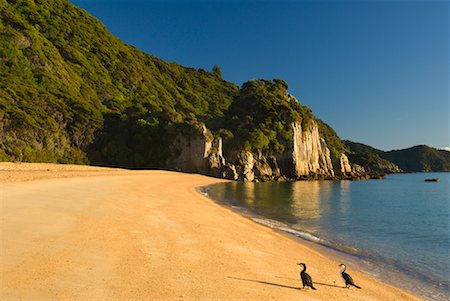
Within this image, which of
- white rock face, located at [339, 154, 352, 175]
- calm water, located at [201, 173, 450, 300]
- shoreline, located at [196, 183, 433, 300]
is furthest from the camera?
white rock face, located at [339, 154, 352, 175]

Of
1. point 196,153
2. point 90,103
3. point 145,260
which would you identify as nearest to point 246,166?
point 196,153

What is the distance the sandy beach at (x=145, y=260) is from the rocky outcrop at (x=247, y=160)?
53.0 meters

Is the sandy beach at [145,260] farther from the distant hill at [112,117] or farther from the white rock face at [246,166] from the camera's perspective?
the white rock face at [246,166]

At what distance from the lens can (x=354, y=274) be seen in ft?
34.7

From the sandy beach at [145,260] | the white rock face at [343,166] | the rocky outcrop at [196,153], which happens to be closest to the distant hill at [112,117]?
the rocky outcrop at [196,153]

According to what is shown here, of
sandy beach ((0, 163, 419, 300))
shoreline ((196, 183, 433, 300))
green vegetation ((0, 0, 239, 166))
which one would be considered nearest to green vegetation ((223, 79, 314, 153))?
green vegetation ((0, 0, 239, 166))

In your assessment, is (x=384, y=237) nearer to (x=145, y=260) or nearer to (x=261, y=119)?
(x=145, y=260)

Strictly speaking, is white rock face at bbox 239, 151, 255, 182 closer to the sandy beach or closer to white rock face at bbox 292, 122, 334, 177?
white rock face at bbox 292, 122, 334, 177

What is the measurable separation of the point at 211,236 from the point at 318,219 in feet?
38.7

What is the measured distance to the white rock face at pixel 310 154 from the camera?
7975 centimetres

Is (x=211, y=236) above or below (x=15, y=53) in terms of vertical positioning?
below

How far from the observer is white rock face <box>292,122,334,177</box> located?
79.8 meters

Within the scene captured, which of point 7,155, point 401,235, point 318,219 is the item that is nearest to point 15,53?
point 7,155

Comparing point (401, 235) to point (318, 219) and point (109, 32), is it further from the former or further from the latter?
point (109, 32)
